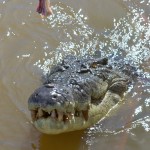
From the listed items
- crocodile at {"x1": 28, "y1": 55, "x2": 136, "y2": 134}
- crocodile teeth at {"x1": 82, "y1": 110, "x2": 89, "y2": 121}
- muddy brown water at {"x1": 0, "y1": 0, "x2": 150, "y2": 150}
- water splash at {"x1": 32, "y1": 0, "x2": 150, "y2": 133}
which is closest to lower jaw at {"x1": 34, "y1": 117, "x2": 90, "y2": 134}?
crocodile at {"x1": 28, "y1": 55, "x2": 136, "y2": 134}

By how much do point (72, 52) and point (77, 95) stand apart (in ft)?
6.67

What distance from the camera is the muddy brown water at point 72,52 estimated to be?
449cm

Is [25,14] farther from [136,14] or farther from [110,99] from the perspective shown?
[110,99]

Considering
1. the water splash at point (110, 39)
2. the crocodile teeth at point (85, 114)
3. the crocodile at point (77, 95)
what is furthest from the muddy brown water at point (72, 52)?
the crocodile teeth at point (85, 114)

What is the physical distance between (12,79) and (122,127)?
167 centimetres

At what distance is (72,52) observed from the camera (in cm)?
614

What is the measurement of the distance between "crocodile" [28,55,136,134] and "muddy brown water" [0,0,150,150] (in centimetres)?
20

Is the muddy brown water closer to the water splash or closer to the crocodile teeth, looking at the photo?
the water splash

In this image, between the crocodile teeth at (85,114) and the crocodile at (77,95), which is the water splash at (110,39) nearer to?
the crocodile at (77,95)

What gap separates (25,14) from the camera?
273 inches

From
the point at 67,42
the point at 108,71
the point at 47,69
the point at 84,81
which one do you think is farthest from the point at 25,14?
the point at 84,81

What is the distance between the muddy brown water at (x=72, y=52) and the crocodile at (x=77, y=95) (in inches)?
7.9

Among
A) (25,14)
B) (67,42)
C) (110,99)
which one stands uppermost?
(25,14)

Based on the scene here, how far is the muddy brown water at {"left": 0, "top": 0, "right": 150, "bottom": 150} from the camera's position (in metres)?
4.49
